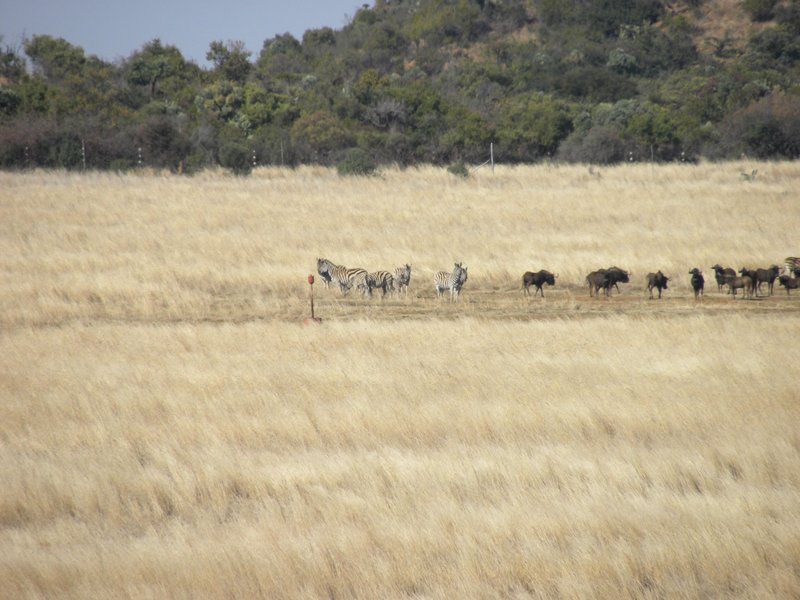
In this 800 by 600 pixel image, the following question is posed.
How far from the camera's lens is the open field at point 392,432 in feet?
23.7

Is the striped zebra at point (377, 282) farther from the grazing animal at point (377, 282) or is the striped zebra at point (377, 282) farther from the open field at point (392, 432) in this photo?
the open field at point (392, 432)

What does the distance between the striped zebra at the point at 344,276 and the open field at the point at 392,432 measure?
0.52 metres

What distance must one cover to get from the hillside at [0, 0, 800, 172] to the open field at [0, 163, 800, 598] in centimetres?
2667

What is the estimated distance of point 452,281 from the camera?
68.9 ft

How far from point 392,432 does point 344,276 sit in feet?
36.5

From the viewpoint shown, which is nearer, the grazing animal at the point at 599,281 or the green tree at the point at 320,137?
the grazing animal at the point at 599,281

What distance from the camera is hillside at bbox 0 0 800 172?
168ft

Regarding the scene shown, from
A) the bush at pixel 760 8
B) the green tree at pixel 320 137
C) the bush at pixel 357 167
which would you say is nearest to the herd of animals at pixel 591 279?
the bush at pixel 357 167

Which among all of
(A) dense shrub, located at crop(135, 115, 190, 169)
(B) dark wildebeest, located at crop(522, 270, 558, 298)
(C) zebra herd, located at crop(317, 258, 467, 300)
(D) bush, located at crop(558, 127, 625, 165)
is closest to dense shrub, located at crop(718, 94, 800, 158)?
(D) bush, located at crop(558, 127, 625, 165)

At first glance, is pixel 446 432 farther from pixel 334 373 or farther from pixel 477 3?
pixel 477 3

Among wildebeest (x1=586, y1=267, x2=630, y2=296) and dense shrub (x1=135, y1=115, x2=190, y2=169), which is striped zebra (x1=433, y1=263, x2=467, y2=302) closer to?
wildebeest (x1=586, y1=267, x2=630, y2=296)

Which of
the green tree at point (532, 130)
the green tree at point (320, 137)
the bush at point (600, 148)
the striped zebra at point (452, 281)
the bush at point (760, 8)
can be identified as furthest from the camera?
the bush at point (760, 8)

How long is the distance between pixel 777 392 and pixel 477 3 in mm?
99400

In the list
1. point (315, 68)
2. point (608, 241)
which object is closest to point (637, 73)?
point (315, 68)
